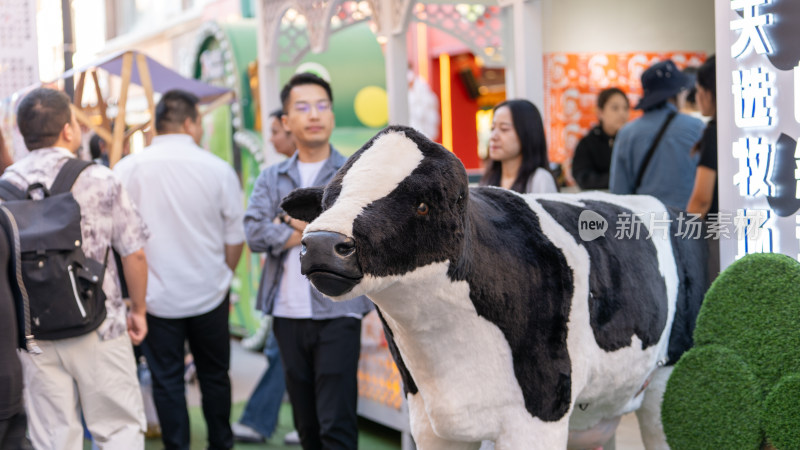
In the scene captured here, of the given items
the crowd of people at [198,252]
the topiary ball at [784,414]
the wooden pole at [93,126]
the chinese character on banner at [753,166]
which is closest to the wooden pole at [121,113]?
the wooden pole at [93,126]

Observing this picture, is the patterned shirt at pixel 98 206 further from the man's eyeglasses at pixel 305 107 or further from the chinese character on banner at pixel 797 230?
the chinese character on banner at pixel 797 230

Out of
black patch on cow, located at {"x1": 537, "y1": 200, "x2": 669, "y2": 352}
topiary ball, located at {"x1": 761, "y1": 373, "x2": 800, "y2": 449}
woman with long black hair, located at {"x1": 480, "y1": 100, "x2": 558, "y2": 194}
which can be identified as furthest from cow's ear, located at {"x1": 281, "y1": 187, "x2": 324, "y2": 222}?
woman with long black hair, located at {"x1": 480, "y1": 100, "x2": 558, "y2": 194}

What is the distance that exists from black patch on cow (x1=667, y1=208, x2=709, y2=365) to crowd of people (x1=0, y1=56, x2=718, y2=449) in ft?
2.30

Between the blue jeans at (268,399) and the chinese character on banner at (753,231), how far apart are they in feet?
10.7

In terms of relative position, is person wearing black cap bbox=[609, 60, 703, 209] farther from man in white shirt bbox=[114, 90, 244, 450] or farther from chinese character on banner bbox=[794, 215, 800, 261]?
man in white shirt bbox=[114, 90, 244, 450]

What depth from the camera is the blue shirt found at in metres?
4.96

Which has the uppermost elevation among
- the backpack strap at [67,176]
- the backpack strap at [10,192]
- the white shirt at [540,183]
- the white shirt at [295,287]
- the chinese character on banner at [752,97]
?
the chinese character on banner at [752,97]

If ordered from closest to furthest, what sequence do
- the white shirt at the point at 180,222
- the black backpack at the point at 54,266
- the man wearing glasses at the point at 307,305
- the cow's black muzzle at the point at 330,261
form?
1. the cow's black muzzle at the point at 330,261
2. the black backpack at the point at 54,266
3. the man wearing glasses at the point at 307,305
4. the white shirt at the point at 180,222

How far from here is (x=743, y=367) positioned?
3.02m

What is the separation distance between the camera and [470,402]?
2.43 m

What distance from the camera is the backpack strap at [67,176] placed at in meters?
3.78

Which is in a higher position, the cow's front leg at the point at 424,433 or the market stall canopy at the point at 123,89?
the market stall canopy at the point at 123,89

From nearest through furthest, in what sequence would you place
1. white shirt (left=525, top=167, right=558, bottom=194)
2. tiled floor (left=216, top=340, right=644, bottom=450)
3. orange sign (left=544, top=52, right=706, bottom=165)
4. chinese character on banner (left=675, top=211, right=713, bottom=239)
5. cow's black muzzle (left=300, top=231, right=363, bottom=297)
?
cow's black muzzle (left=300, top=231, right=363, bottom=297) → chinese character on banner (left=675, top=211, right=713, bottom=239) → white shirt (left=525, top=167, right=558, bottom=194) → tiled floor (left=216, top=340, right=644, bottom=450) → orange sign (left=544, top=52, right=706, bottom=165)

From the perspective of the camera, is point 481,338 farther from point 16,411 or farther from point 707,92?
point 707,92
